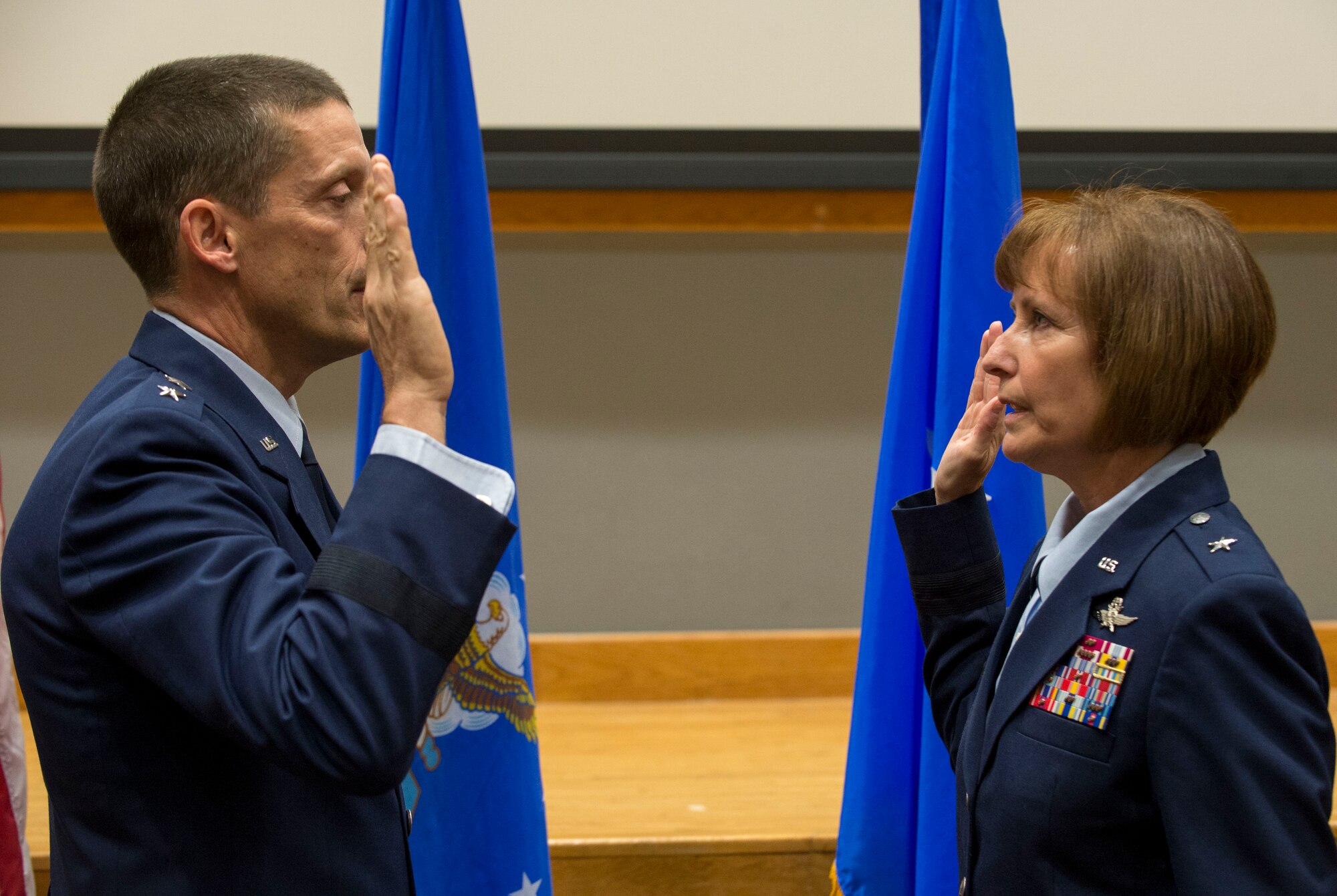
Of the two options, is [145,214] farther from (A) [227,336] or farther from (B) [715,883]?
(B) [715,883]

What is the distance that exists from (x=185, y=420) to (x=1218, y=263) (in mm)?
925

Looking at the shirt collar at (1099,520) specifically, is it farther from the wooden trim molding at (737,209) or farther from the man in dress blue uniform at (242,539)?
the wooden trim molding at (737,209)

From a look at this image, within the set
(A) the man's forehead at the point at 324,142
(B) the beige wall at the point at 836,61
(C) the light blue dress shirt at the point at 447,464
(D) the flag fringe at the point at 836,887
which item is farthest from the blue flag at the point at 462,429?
(B) the beige wall at the point at 836,61

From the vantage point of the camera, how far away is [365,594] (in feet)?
2.81

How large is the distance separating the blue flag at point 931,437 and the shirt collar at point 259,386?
3.02 ft

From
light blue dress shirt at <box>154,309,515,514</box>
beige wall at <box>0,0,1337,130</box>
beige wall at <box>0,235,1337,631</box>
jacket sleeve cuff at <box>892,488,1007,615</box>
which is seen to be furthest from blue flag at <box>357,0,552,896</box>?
beige wall at <box>0,235,1337,631</box>

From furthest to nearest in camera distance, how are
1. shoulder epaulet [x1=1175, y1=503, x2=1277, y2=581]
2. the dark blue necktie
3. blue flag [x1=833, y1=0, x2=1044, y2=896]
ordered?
blue flag [x1=833, y1=0, x2=1044, y2=896]
the dark blue necktie
shoulder epaulet [x1=1175, y1=503, x2=1277, y2=581]

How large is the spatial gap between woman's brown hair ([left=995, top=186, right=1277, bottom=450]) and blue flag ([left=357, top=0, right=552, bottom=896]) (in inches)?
36.5

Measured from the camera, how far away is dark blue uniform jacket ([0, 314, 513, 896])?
0.84 m

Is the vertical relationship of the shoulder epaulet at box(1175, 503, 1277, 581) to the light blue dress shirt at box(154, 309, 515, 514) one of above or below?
below

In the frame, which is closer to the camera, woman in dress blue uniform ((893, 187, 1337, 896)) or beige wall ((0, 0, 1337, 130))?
woman in dress blue uniform ((893, 187, 1337, 896))

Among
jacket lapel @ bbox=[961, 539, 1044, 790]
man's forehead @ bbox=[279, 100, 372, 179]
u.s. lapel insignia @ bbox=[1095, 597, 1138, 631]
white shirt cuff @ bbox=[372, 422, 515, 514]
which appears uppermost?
man's forehead @ bbox=[279, 100, 372, 179]

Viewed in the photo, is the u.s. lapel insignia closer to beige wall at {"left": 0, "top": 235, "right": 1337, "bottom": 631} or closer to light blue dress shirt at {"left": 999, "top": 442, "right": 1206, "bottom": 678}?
light blue dress shirt at {"left": 999, "top": 442, "right": 1206, "bottom": 678}

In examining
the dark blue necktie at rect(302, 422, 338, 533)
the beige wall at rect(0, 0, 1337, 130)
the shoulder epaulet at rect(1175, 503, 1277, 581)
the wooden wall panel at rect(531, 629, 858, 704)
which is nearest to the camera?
the shoulder epaulet at rect(1175, 503, 1277, 581)
